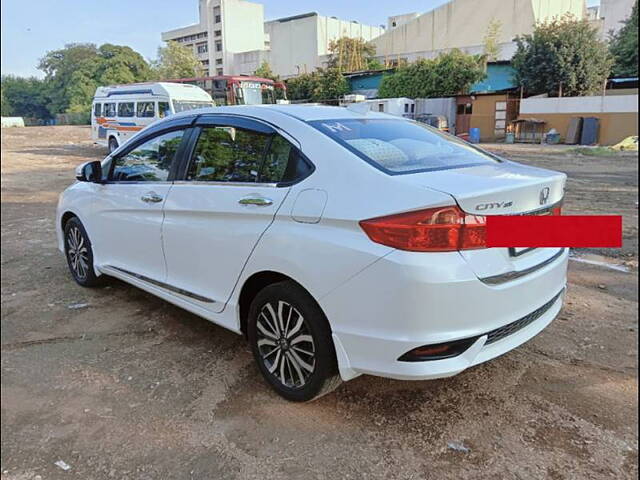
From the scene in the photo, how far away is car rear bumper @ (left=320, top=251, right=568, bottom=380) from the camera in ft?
6.77

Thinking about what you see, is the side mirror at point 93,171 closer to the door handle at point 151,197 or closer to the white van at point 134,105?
the door handle at point 151,197

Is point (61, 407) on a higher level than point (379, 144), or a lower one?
lower

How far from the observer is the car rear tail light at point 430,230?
81.2 inches

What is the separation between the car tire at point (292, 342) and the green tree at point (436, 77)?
112 ft

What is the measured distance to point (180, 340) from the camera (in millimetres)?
3471

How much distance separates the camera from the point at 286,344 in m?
2.63

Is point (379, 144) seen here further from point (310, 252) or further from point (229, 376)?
point (229, 376)

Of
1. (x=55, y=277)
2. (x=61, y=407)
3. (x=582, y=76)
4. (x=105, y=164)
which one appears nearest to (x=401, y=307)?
(x=61, y=407)

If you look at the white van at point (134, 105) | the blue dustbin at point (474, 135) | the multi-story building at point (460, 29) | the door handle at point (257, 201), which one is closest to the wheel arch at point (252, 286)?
the door handle at point (257, 201)

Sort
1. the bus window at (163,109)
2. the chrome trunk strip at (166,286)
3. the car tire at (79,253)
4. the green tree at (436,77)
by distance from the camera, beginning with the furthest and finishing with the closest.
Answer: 1. the green tree at (436,77)
2. the bus window at (163,109)
3. the car tire at (79,253)
4. the chrome trunk strip at (166,286)

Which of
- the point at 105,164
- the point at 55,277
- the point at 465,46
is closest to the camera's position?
the point at 105,164

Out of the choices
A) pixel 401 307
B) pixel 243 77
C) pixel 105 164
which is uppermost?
pixel 243 77

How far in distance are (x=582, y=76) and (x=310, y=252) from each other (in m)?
32.6

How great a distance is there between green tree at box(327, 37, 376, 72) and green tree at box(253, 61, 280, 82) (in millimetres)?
2100
